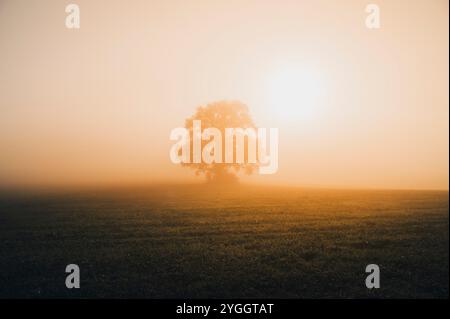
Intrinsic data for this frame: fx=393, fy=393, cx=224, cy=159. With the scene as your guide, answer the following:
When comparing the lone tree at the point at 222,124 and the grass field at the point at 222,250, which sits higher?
the lone tree at the point at 222,124

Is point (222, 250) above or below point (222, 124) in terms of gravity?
below

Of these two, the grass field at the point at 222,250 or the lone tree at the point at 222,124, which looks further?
the lone tree at the point at 222,124

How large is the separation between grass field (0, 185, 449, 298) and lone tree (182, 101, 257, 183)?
29080 mm

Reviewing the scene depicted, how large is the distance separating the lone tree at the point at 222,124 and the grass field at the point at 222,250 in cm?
2908

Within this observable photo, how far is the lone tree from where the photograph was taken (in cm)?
6519

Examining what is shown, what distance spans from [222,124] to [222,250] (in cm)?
4605

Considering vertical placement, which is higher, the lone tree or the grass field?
the lone tree

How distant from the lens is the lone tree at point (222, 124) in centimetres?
6519

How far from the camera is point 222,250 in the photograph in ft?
70.3

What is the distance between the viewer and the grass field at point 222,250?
1656 centimetres

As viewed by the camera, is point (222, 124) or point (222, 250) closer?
point (222, 250)
